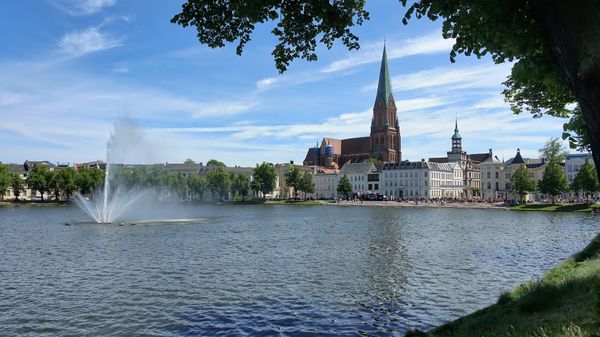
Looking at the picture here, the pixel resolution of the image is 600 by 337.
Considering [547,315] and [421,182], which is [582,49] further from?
[421,182]

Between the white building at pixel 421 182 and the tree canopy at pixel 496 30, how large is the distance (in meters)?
177

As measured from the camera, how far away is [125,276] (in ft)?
98.4

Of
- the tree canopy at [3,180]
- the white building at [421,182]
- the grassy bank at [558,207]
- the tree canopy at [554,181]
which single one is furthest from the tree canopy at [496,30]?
the white building at [421,182]

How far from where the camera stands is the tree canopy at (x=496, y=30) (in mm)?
7527

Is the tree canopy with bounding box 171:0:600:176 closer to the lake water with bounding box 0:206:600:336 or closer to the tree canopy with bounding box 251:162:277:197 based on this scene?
the lake water with bounding box 0:206:600:336

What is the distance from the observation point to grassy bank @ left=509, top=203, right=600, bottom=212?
10832cm

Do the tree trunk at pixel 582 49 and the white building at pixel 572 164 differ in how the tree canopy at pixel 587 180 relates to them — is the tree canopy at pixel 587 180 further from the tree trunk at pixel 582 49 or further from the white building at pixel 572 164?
the tree trunk at pixel 582 49

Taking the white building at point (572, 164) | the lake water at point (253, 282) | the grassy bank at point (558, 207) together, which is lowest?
the lake water at point (253, 282)

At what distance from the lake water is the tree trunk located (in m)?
13.3

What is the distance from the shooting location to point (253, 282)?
1113 inches

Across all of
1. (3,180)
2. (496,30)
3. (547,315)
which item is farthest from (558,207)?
(3,180)

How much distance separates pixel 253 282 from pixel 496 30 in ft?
71.2

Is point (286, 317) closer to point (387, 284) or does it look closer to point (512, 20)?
point (387, 284)

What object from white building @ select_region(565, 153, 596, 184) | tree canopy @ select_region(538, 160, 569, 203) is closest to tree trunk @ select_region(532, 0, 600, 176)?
tree canopy @ select_region(538, 160, 569, 203)
